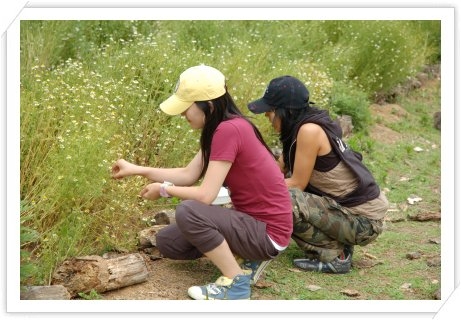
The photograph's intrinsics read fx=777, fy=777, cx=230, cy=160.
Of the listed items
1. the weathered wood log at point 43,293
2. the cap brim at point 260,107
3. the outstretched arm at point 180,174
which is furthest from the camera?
the cap brim at point 260,107

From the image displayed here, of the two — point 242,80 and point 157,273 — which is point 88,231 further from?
point 242,80

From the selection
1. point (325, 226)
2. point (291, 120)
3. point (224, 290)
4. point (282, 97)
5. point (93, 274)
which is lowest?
point (224, 290)

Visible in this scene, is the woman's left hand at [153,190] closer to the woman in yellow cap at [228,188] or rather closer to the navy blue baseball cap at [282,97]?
the woman in yellow cap at [228,188]

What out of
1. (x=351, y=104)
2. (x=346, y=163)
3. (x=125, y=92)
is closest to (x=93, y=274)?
(x=346, y=163)

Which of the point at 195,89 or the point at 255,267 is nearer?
the point at 195,89

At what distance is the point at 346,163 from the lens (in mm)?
4348

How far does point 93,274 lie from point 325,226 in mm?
1339

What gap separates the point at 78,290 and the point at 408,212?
2832 millimetres

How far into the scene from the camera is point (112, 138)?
470 centimetres

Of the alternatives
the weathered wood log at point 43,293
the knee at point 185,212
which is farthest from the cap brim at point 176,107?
the weathered wood log at point 43,293

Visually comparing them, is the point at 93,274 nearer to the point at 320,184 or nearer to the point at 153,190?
the point at 153,190

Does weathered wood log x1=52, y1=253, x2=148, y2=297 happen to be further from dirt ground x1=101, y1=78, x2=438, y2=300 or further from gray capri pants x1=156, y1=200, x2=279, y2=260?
gray capri pants x1=156, y1=200, x2=279, y2=260

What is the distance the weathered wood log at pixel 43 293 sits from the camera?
12.0 feet

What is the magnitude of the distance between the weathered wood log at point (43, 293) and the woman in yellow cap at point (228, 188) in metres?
0.62
